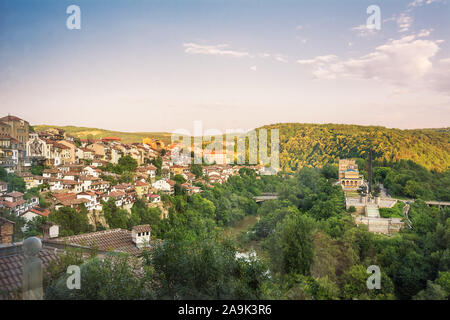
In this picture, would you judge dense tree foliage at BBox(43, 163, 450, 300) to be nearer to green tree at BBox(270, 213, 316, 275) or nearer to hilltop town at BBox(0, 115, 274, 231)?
green tree at BBox(270, 213, 316, 275)

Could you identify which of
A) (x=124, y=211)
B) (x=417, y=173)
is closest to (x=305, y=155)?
(x=417, y=173)

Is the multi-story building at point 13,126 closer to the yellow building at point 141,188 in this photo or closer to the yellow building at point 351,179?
the yellow building at point 141,188

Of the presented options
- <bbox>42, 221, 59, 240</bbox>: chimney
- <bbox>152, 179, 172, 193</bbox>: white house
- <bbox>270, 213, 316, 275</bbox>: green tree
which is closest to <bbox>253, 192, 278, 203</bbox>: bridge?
<bbox>152, 179, 172, 193</bbox>: white house

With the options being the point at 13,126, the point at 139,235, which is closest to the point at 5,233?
the point at 139,235

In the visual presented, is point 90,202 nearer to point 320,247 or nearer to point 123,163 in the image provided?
point 123,163

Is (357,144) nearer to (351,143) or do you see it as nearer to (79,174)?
(351,143)

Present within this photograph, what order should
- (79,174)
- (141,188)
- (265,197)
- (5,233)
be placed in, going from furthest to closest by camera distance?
(265,197) < (141,188) < (79,174) < (5,233)
